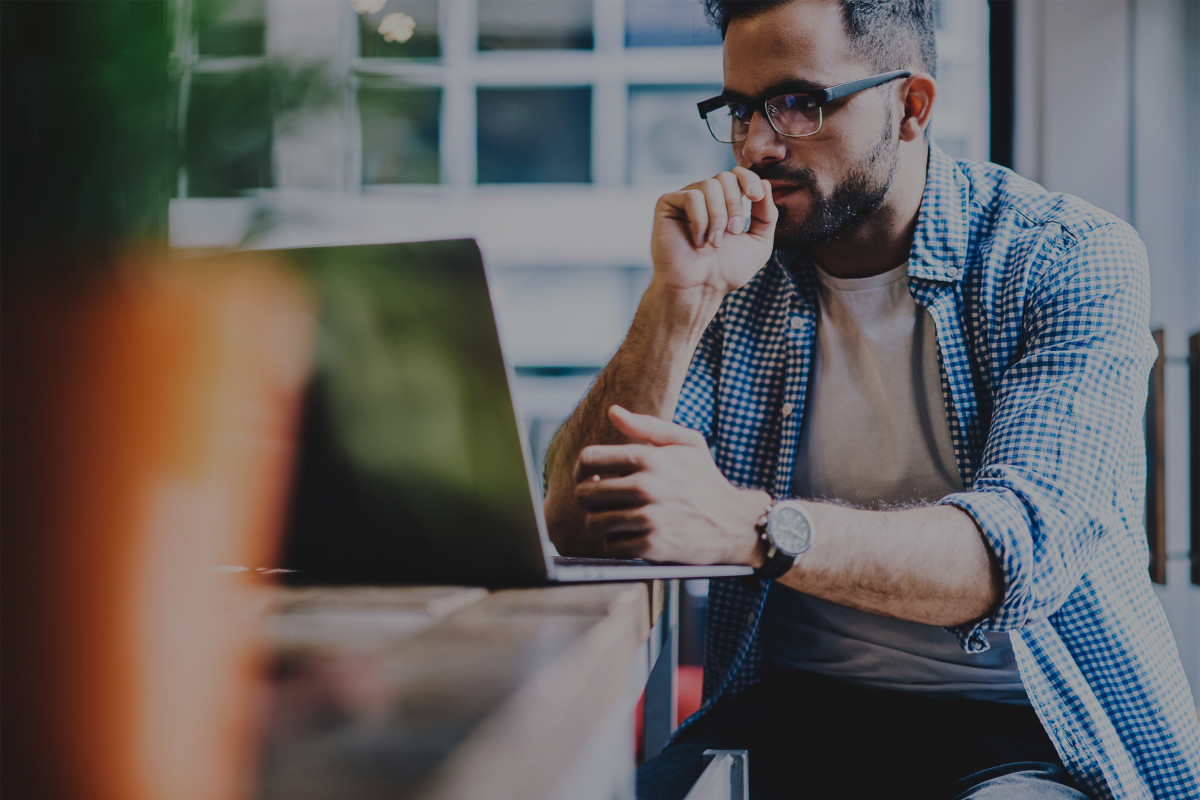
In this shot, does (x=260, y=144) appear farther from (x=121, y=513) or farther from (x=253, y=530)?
(x=253, y=530)

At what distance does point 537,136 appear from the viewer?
499cm

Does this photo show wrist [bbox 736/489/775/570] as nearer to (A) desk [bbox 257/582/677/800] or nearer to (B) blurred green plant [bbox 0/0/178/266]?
(A) desk [bbox 257/582/677/800]

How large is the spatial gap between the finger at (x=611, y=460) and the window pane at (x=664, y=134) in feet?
14.1

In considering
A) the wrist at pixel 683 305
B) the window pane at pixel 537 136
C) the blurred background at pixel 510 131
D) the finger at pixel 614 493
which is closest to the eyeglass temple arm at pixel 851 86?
the wrist at pixel 683 305

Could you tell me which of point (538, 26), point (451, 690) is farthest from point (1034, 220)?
point (538, 26)

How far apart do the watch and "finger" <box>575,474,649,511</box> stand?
0.14 m

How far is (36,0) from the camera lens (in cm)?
28

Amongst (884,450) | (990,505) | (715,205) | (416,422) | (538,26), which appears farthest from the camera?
(538,26)

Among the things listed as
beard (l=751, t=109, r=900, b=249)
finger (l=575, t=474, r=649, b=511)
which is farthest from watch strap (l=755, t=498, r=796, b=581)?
beard (l=751, t=109, r=900, b=249)

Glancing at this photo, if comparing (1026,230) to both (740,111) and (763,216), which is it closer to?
(763,216)

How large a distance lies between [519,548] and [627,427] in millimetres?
175

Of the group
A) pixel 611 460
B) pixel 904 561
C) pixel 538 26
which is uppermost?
pixel 538 26

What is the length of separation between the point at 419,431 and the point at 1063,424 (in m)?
0.69

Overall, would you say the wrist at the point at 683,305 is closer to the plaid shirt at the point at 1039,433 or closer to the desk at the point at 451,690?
the plaid shirt at the point at 1039,433
